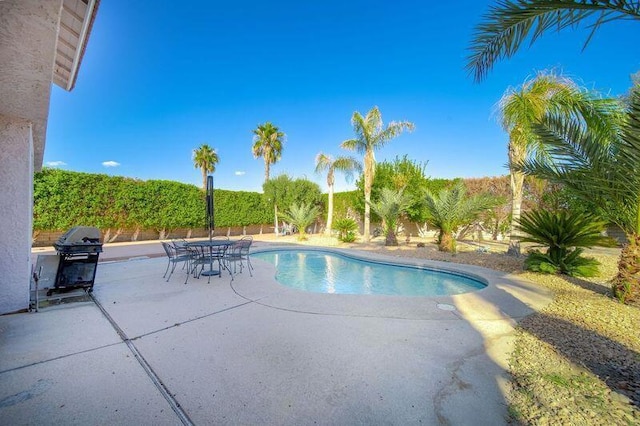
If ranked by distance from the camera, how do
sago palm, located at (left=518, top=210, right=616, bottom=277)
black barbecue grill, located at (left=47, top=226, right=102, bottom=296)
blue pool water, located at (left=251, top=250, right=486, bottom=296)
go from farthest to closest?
blue pool water, located at (left=251, top=250, right=486, bottom=296) → sago palm, located at (left=518, top=210, right=616, bottom=277) → black barbecue grill, located at (left=47, top=226, right=102, bottom=296)

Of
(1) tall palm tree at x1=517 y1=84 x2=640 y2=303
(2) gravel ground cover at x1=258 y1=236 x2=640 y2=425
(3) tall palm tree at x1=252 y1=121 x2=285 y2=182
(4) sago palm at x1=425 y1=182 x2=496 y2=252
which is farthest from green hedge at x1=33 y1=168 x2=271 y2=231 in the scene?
(1) tall palm tree at x1=517 y1=84 x2=640 y2=303

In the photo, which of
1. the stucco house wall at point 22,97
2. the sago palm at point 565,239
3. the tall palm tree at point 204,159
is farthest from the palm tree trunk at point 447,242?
the tall palm tree at point 204,159

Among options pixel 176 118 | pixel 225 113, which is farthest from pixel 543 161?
pixel 176 118

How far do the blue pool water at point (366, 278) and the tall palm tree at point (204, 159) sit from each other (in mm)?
16718

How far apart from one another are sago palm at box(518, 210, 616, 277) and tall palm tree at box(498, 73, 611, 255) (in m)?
0.60

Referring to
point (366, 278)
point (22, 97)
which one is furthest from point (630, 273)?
point (22, 97)

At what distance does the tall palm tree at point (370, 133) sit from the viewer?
46.3 ft

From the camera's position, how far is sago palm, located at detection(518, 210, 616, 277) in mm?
6039

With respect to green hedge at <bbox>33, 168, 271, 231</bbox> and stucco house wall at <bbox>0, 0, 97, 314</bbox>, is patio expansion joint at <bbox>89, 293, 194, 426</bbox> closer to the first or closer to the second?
stucco house wall at <bbox>0, 0, 97, 314</bbox>

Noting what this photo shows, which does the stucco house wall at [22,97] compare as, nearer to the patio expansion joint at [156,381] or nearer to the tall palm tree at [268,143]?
the patio expansion joint at [156,381]

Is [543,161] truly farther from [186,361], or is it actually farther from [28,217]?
[28,217]

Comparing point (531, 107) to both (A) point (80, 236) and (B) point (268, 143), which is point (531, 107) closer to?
(A) point (80, 236)

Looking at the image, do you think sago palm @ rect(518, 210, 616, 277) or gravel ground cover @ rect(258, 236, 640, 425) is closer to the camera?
gravel ground cover @ rect(258, 236, 640, 425)

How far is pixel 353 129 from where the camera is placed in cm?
1462
